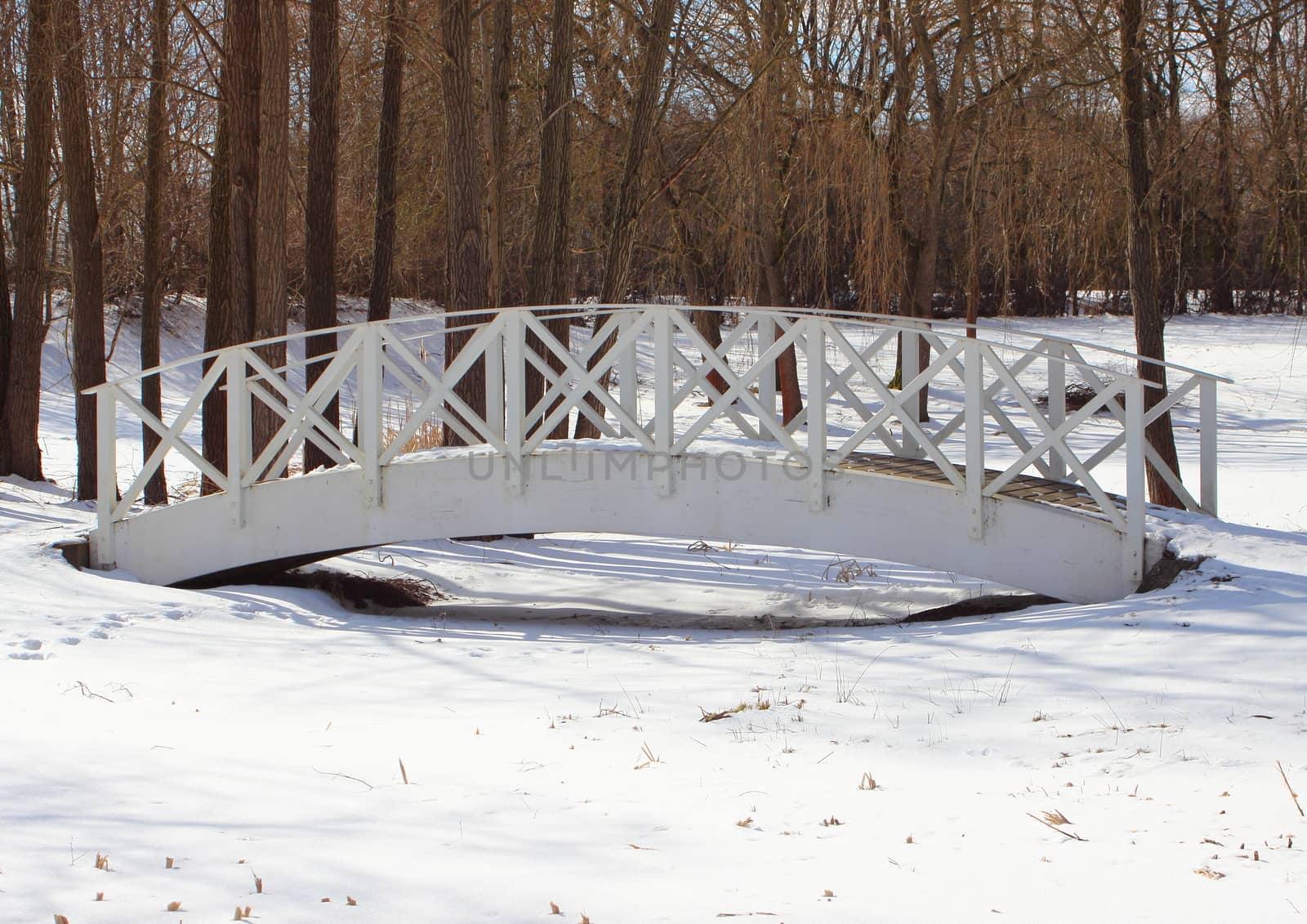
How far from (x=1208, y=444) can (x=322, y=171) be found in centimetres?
721

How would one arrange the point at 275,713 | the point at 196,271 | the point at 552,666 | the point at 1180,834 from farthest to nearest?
1. the point at 196,271
2. the point at 552,666
3. the point at 275,713
4. the point at 1180,834

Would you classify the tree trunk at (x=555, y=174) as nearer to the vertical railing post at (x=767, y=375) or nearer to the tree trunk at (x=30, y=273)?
the vertical railing post at (x=767, y=375)

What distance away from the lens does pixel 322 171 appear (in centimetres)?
1064

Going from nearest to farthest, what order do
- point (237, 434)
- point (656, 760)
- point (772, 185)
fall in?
point (656, 760) → point (237, 434) → point (772, 185)

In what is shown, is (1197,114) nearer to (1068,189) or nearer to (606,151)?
(1068,189)

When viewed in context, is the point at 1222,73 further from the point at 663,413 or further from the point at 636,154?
the point at 663,413

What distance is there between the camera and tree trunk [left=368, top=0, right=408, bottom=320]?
37.7 feet

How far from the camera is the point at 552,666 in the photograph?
18.7ft

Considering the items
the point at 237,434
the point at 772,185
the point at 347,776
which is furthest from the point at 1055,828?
the point at 772,185

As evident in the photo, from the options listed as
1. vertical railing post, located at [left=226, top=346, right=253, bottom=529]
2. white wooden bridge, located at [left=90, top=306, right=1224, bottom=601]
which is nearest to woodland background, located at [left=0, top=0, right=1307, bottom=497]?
vertical railing post, located at [left=226, top=346, right=253, bottom=529]

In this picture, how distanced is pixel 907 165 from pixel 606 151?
3.25 m

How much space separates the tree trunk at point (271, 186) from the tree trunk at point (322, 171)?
69 cm

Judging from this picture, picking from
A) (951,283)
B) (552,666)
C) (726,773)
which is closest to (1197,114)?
(552,666)

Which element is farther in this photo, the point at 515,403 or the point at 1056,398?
the point at 1056,398
